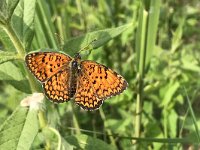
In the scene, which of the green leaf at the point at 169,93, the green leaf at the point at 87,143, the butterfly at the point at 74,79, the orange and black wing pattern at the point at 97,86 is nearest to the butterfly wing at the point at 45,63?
the butterfly at the point at 74,79

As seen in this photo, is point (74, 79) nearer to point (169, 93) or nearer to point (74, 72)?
point (74, 72)

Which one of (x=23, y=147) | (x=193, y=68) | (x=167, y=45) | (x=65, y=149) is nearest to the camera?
(x=23, y=147)

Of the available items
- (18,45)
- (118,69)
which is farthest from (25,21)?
(118,69)

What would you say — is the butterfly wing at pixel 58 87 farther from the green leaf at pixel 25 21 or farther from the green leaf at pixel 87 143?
the green leaf at pixel 87 143

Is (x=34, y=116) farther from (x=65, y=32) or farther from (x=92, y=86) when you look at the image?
(x=65, y=32)

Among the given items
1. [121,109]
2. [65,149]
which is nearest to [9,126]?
[65,149]

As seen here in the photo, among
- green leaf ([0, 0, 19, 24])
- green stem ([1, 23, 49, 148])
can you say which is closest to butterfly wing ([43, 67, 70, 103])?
green stem ([1, 23, 49, 148])
